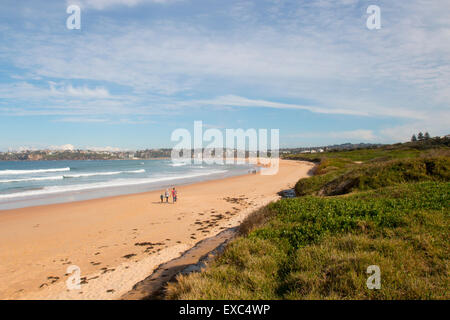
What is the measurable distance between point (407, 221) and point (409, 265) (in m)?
2.21

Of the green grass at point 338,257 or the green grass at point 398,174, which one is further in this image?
the green grass at point 398,174

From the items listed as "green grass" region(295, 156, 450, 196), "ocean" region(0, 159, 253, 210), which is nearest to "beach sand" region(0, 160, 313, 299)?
"ocean" region(0, 159, 253, 210)

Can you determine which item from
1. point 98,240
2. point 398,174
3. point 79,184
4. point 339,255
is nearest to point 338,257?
point 339,255

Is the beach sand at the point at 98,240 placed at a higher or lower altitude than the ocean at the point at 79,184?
higher

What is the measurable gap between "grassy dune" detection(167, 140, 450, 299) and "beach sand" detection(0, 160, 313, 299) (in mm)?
3584

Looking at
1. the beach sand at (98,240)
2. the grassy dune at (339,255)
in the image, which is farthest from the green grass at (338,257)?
the beach sand at (98,240)

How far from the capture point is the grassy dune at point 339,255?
14.1 feet

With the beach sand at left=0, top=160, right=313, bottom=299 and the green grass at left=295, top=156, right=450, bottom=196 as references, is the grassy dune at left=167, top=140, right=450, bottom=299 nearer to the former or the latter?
the beach sand at left=0, top=160, right=313, bottom=299

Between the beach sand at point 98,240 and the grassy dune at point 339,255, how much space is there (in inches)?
141

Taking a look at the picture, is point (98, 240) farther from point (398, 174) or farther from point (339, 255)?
point (398, 174)

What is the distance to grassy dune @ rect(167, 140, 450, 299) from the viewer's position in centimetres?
431

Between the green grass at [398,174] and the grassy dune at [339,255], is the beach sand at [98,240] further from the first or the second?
the green grass at [398,174]
